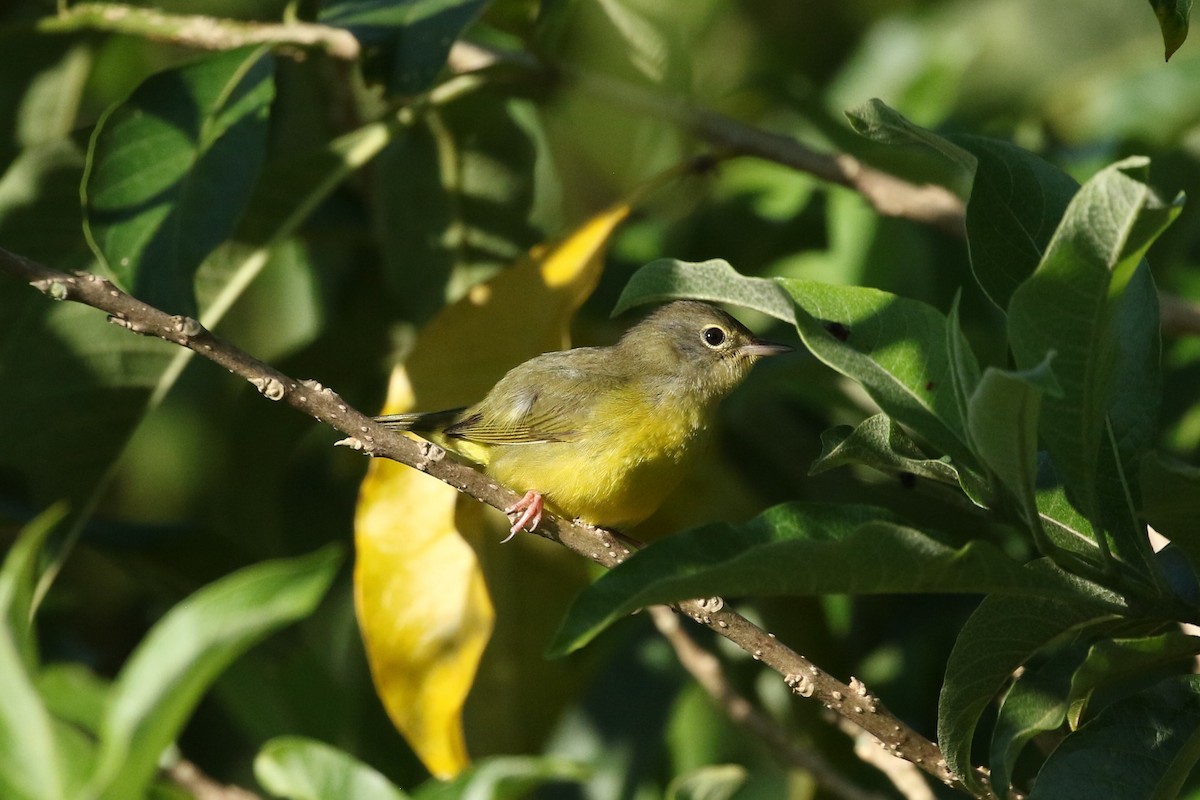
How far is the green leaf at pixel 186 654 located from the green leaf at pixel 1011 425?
35.3 inches

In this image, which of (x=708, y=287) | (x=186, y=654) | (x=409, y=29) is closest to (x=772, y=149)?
(x=409, y=29)

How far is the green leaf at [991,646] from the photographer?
79.5 inches

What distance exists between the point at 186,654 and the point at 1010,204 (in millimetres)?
1425

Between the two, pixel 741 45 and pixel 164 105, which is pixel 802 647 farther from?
pixel 741 45

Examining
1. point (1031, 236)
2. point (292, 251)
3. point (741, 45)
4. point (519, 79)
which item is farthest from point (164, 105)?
point (741, 45)

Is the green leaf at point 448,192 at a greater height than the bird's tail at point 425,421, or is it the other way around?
the green leaf at point 448,192

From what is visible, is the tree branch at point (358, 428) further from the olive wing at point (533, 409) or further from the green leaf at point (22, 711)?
the olive wing at point (533, 409)

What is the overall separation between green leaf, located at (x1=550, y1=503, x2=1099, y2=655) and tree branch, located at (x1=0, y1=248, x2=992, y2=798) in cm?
24

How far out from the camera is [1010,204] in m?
2.18

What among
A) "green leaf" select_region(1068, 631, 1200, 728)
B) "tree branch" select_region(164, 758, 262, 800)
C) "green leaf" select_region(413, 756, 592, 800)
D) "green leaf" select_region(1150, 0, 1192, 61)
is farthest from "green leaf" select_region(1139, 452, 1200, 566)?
"tree branch" select_region(164, 758, 262, 800)

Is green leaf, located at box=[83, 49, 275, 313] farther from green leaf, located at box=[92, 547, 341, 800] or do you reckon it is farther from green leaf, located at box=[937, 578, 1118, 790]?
green leaf, located at box=[937, 578, 1118, 790]

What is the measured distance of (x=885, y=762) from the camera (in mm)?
2529

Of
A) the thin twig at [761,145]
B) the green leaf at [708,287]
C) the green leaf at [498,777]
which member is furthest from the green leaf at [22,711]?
the thin twig at [761,145]

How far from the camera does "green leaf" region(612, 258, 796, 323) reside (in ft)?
6.72
